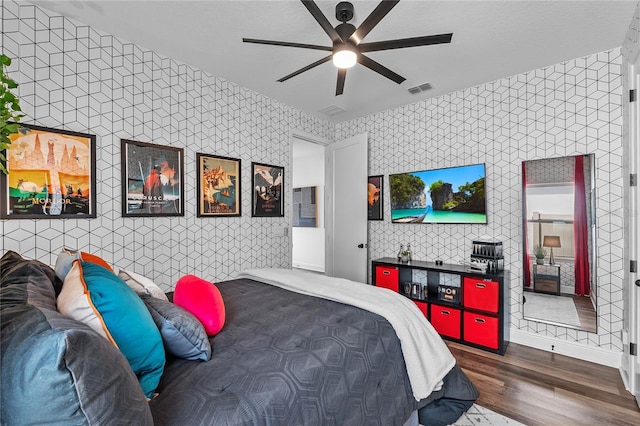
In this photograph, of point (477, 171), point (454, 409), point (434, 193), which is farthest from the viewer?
point (434, 193)

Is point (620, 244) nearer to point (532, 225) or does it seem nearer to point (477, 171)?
point (532, 225)

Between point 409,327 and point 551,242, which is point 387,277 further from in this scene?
point 409,327

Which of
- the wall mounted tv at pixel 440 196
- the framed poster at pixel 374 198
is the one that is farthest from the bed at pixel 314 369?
the framed poster at pixel 374 198

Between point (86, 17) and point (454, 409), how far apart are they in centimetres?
382

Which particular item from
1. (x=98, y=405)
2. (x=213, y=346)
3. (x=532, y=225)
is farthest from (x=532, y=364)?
(x=98, y=405)

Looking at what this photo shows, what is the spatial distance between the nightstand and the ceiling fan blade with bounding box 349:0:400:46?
277 centimetres

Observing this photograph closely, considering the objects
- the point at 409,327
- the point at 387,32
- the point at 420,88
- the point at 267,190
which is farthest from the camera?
the point at 267,190

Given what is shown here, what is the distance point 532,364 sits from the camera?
2.72m

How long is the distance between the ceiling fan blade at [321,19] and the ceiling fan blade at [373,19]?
4.1 inches

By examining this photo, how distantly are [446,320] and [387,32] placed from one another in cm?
286

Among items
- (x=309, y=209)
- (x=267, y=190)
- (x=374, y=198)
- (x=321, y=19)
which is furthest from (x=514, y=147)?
(x=309, y=209)

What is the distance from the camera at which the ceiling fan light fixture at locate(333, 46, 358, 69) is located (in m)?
2.12

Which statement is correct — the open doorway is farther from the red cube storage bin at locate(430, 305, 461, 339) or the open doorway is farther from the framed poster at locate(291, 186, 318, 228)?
the red cube storage bin at locate(430, 305, 461, 339)

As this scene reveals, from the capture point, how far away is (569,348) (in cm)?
289
